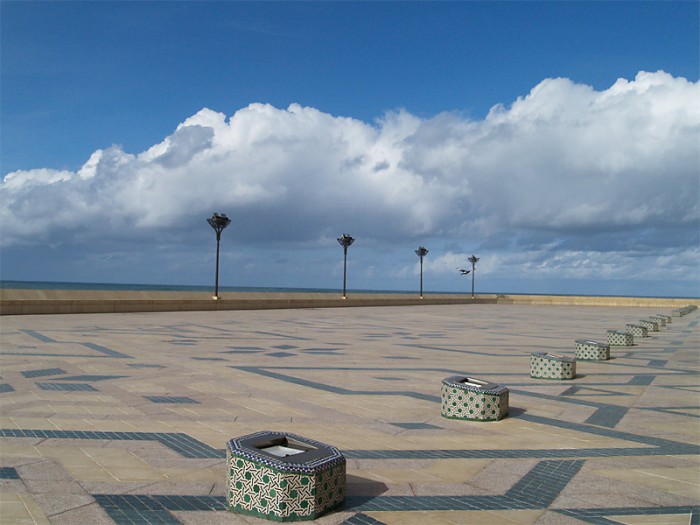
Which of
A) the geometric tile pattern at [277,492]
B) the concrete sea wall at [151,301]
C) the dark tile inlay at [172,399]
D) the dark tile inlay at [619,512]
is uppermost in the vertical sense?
the concrete sea wall at [151,301]

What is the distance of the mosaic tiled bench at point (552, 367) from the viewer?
35.3 feet

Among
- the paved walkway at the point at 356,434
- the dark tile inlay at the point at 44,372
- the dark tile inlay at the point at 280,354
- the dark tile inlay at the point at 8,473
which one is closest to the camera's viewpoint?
the paved walkway at the point at 356,434

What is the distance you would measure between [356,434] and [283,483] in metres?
2.52

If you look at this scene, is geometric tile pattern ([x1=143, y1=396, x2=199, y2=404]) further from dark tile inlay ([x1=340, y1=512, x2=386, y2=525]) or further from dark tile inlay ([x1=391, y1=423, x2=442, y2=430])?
dark tile inlay ([x1=340, y1=512, x2=386, y2=525])

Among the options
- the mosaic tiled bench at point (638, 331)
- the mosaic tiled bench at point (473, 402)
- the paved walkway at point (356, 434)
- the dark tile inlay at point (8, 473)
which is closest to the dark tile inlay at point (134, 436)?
the paved walkway at point (356, 434)

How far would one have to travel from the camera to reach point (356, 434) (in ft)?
21.6

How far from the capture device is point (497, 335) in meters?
20.5

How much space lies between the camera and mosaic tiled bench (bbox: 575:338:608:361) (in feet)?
45.2

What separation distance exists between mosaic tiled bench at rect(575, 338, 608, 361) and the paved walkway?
42 cm

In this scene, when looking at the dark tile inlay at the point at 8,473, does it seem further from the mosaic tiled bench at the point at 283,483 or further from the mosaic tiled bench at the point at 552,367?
the mosaic tiled bench at the point at 552,367

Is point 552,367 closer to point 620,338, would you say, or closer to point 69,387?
point 620,338

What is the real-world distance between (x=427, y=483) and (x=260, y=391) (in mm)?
4461

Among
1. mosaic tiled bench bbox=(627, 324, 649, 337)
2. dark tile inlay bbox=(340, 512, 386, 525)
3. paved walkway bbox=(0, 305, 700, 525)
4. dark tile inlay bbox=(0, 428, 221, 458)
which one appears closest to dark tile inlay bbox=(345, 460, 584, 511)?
paved walkway bbox=(0, 305, 700, 525)

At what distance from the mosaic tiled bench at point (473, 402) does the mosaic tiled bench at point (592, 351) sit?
286 inches
